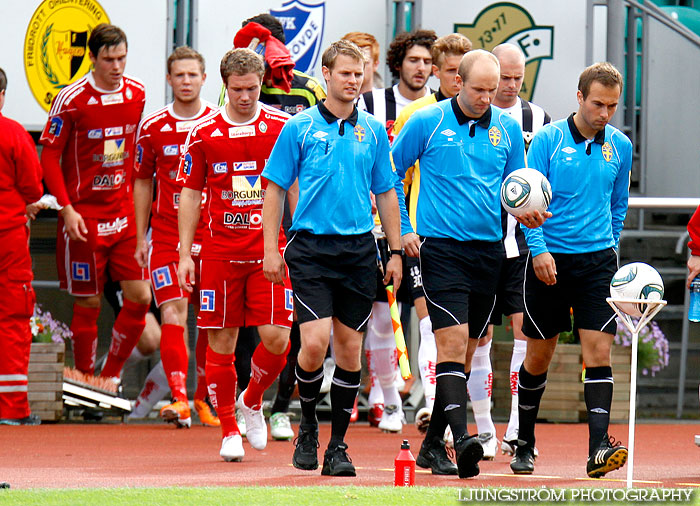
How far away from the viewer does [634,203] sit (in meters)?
10.6

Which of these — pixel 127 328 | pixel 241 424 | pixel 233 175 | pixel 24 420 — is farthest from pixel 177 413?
pixel 233 175

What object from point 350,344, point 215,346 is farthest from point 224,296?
point 350,344

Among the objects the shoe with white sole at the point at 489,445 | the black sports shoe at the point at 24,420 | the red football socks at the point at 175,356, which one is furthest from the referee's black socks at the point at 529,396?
the black sports shoe at the point at 24,420

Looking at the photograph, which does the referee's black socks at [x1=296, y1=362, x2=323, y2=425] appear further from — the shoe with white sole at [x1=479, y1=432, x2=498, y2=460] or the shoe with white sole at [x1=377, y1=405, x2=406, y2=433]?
the shoe with white sole at [x1=377, y1=405, x2=406, y2=433]

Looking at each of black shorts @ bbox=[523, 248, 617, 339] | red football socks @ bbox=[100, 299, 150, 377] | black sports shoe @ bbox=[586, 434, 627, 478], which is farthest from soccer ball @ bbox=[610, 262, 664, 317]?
red football socks @ bbox=[100, 299, 150, 377]

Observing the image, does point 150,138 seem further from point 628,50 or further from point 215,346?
point 628,50

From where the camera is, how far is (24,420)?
10289mm

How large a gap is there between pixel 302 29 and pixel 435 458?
495 centimetres

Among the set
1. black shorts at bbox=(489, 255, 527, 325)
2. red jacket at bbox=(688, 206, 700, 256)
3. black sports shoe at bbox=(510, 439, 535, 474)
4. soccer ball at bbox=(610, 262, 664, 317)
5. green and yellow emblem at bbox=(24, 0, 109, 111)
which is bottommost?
black sports shoe at bbox=(510, 439, 535, 474)

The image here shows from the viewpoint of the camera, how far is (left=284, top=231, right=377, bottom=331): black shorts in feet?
24.0

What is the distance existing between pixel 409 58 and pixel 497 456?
2.98m

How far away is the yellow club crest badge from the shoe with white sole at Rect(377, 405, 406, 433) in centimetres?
321

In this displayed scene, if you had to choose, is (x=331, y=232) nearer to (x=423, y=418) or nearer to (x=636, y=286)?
(x=636, y=286)

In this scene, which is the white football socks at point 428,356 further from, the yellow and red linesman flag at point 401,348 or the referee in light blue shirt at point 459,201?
the referee in light blue shirt at point 459,201
